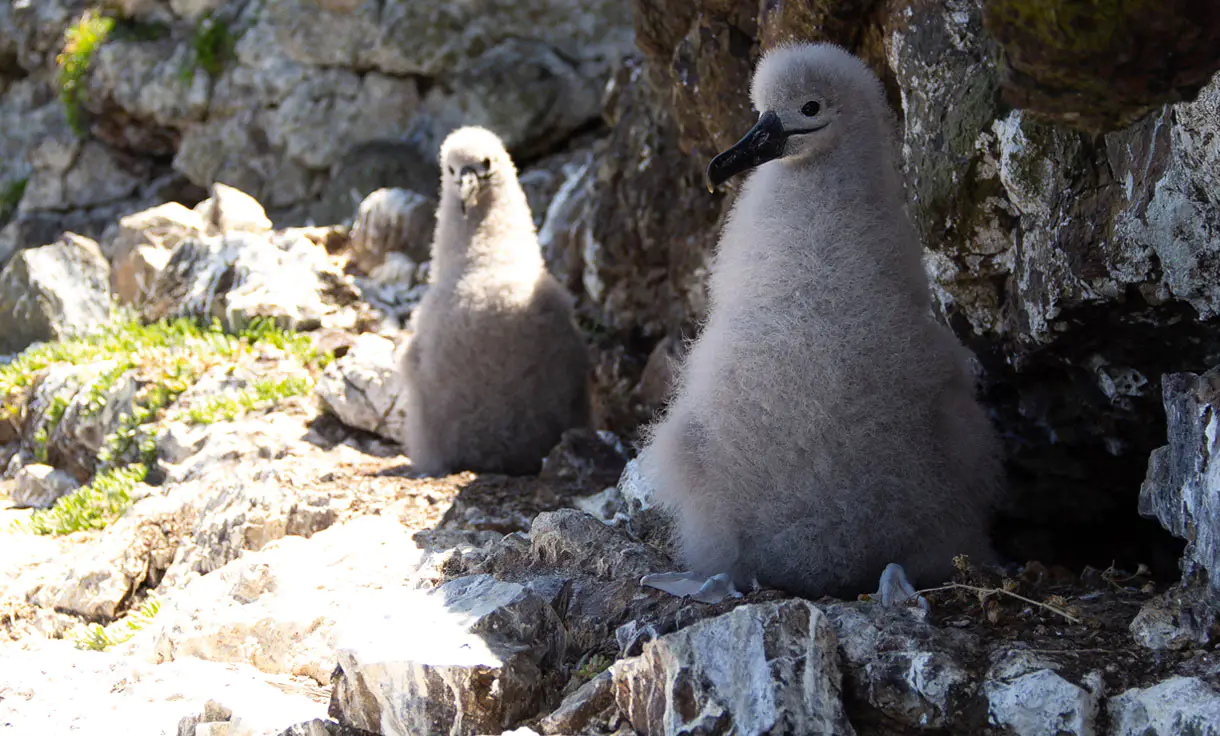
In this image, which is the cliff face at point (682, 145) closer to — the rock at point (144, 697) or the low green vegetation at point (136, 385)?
the low green vegetation at point (136, 385)

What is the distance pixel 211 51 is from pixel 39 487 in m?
4.60

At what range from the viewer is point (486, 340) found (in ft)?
19.4

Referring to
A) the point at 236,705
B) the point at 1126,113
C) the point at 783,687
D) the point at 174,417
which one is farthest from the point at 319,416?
the point at 1126,113

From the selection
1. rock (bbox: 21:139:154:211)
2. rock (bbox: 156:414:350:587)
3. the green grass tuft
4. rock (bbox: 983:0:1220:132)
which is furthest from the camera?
rock (bbox: 21:139:154:211)

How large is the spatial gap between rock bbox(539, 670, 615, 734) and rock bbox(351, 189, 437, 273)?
5899 millimetres

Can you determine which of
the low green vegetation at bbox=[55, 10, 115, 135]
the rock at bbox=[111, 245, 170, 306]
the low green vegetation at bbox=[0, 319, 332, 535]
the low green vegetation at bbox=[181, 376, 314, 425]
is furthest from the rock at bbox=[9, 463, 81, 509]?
the low green vegetation at bbox=[55, 10, 115, 135]

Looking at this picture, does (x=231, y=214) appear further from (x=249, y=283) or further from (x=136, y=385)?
(x=136, y=385)

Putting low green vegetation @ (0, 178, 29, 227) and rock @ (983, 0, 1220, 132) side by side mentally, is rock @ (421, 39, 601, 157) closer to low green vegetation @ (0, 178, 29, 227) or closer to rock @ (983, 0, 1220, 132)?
low green vegetation @ (0, 178, 29, 227)

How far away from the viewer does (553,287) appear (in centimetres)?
618

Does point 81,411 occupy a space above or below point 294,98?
below

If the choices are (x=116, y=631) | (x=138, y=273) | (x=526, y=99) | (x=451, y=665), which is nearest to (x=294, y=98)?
(x=526, y=99)

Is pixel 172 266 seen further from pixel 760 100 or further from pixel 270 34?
pixel 760 100

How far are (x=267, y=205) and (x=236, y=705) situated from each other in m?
7.14

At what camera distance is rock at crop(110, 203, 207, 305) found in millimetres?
8539
